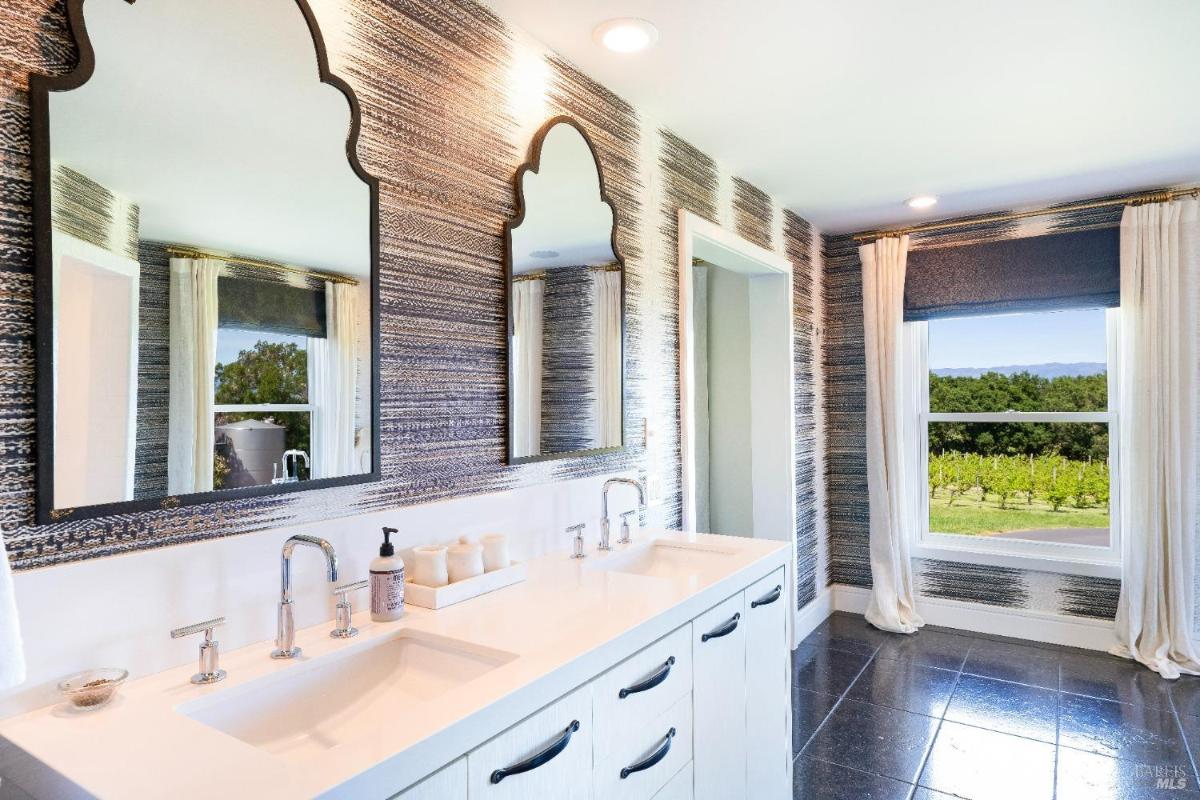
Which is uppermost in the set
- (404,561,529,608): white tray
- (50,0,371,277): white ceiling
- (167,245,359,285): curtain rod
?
(50,0,371,277): white ceiling

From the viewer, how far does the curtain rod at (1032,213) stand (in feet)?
11.3

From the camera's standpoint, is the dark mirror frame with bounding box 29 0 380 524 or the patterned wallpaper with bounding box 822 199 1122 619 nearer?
the dark mirror frame with bounding box 29 0 380 524

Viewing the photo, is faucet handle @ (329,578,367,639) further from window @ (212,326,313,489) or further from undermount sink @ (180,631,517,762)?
window @ (212,326,313,489)

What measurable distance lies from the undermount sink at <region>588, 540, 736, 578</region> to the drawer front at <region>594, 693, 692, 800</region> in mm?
535

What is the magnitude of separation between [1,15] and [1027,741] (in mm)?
3584

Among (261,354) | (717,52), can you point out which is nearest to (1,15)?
(261,354)

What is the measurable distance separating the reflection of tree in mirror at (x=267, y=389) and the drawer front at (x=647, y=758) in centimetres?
83

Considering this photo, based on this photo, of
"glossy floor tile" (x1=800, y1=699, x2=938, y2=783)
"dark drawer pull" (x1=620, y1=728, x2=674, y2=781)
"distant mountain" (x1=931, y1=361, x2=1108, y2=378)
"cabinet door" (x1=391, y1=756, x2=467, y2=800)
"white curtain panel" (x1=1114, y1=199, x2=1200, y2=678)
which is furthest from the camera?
"distant mountain" (x1=931, y1=361, x2=1108, y2=378)

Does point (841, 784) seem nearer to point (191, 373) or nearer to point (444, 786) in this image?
point (444, 786)

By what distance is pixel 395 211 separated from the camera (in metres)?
1.63

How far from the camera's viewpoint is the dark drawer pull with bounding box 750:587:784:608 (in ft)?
6.46

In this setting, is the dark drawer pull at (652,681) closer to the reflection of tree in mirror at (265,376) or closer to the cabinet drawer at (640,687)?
the cabinet drawer at (640,687)

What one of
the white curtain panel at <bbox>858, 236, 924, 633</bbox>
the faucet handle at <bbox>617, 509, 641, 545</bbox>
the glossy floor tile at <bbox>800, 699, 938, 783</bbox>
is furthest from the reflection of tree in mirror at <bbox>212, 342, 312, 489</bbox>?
the white curtain panel at <bbox>858, 236, 924, 633</bbox>

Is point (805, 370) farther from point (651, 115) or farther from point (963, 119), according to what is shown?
point (651, 115)
